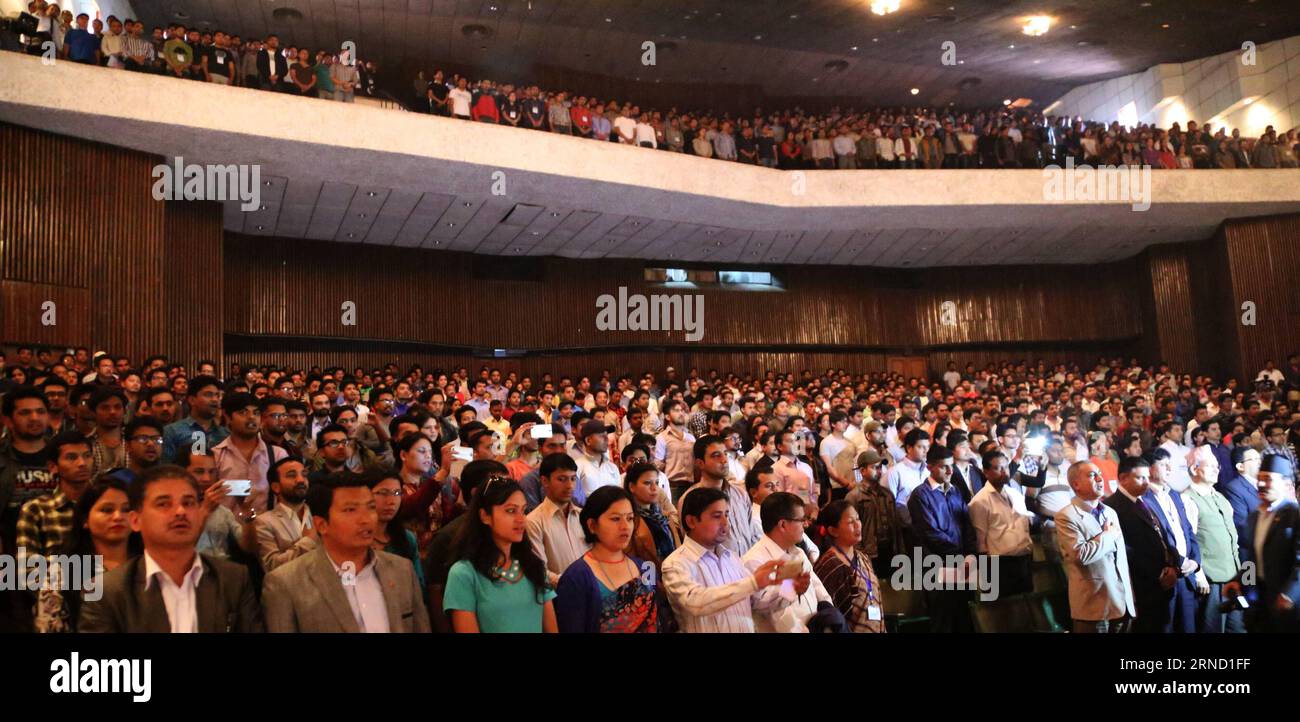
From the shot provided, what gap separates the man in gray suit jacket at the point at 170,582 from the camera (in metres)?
2.64

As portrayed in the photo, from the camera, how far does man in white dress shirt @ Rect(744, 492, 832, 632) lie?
11.2 ft

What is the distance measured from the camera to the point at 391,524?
3494 millimetres

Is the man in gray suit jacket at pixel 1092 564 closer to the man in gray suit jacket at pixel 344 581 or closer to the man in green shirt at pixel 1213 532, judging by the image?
the man in green shirt at pixel 1213 532

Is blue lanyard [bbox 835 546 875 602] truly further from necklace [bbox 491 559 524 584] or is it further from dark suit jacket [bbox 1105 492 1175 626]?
dark suit jacket [bbox 1105 492 1175 626]

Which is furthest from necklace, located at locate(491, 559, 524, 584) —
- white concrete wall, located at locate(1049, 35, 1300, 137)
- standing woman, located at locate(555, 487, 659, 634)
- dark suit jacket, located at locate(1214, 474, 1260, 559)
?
white concrete wall, located at locate(1049, 35, 1300, 137)

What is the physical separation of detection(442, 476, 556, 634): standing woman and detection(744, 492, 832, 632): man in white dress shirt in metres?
0.82

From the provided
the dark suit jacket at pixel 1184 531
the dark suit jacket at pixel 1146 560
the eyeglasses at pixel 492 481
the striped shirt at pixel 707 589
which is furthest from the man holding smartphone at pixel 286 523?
the dark suit jacket at pixel 1184 531

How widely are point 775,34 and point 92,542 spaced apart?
12388mm

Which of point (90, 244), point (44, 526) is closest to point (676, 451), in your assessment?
point (44, 526)

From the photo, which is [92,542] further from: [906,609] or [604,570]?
[906,609]

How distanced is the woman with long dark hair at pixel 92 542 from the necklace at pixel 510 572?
3.73 ft
